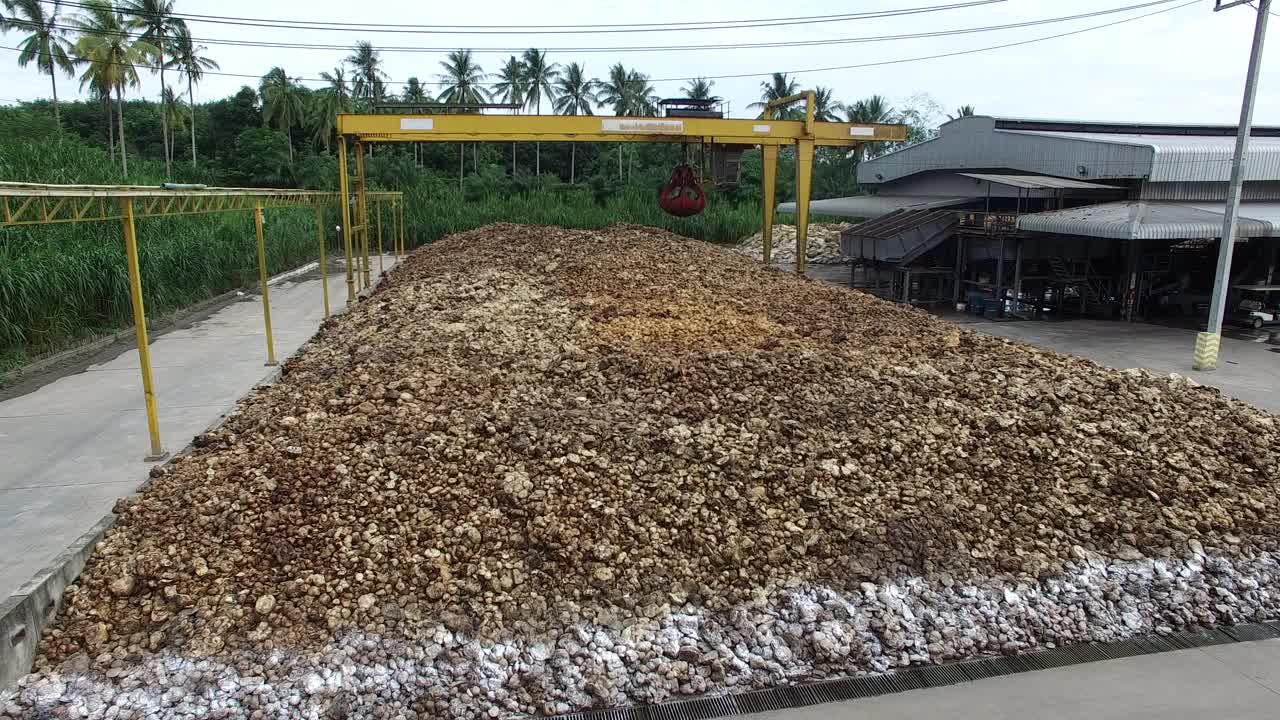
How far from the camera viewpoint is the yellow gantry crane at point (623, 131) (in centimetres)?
1366

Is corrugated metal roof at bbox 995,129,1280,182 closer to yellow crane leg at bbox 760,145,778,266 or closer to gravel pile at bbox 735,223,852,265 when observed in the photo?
yellow crane leg at bbox 760,145,778,266

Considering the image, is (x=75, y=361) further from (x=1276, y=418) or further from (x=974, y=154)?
(x=974, y=154)

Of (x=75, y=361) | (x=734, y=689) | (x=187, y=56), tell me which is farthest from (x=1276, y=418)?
(x=187, y=56)

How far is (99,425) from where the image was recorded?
7793mm

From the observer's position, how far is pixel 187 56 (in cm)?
4450

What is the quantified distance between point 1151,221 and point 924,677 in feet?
44.0

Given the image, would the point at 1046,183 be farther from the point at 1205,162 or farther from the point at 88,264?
the point at 88,264

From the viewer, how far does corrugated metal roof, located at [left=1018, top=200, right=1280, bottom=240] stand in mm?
14508

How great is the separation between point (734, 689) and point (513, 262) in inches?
462

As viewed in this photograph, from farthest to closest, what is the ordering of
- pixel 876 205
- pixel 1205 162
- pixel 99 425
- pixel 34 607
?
pixel 876 205
pixel 1205 162
pixel 99 425
pixel 34 607

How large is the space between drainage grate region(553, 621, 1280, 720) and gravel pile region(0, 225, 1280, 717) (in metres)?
0.10

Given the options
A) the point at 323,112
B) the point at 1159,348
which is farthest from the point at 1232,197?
the point at 323,112

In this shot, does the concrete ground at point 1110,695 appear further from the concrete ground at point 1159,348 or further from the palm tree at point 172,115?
the palm tree at point 172,115

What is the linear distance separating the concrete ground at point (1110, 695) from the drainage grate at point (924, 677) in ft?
0.19
